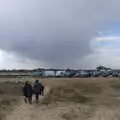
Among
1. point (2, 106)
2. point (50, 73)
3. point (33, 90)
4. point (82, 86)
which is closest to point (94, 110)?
point (33, 90)

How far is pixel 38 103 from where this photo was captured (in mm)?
38688

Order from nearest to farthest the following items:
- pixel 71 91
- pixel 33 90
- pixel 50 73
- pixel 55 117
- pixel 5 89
A: pixel 55 117
pixel 33 90
pixel 71 91
pixel 5 89
pixel 50 73

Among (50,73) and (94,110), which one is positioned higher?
(50,73)

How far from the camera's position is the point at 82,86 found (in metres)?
64.2

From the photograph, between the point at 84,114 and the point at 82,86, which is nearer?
the point at 84,114

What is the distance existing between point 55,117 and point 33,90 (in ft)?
16.9

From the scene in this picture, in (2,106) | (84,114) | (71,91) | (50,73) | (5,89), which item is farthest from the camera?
(50,73)

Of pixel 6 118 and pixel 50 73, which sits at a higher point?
pixel 50 73

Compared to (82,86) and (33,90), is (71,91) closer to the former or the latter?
(82,86)

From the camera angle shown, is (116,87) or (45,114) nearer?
(45,114)

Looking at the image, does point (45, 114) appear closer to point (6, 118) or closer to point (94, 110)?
point (6, 118)

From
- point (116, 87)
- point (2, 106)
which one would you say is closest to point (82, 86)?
point (116, 87)

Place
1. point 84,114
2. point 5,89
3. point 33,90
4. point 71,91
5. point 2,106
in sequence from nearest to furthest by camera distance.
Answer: point 84,114 → point 33,90 → point 2,106 → point 71,91 → point 5,89

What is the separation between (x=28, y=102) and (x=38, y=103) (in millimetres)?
898
